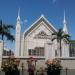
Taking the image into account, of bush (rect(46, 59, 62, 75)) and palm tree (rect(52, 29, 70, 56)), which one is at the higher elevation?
palm tree (rect(52, 29, 70, 56))

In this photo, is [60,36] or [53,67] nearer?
[53,67]

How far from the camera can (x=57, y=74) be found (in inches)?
949

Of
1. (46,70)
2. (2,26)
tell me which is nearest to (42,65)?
(46,70)

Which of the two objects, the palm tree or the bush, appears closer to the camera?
the bush

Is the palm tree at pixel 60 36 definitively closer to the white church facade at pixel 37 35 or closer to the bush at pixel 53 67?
the white church facade at pixel 37 35

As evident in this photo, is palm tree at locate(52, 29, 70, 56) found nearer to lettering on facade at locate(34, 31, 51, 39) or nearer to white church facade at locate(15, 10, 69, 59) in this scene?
white church facade at locate(15, 10, 69, 59)

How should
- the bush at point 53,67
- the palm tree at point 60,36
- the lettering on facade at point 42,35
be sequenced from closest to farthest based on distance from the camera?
the bush at point 53,67 < the palm tree at point 60,36 < the lettering on facade at point 42,35

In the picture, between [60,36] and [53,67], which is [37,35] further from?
[53,67]

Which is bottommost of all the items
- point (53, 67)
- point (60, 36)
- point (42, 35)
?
point (53, 67)

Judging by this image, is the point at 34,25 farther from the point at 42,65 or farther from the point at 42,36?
the point at 42,65

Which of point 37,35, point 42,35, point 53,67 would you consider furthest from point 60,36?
point 53,67

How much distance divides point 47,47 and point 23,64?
2.46 metres

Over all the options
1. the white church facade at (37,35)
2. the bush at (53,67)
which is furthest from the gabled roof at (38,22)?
the bush at (53,67)

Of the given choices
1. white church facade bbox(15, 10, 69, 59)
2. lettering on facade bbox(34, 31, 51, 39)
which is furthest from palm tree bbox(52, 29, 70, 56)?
lettering on facade bbox(34, 31, 51, 39)
